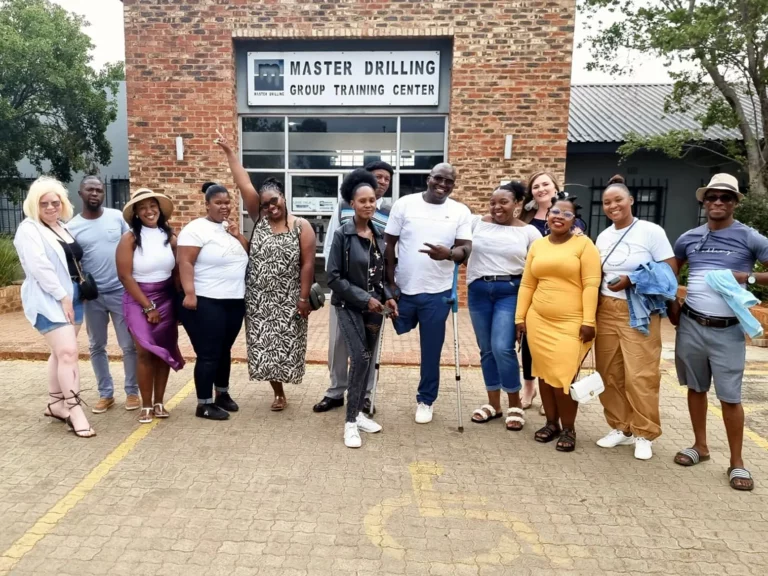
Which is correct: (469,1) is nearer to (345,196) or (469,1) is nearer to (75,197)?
(345,196)

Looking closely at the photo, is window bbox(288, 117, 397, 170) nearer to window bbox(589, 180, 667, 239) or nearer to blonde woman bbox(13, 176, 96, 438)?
blonde woman bbox(13, 176, 96, 438)

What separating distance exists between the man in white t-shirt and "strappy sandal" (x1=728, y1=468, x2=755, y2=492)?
2.07 metres

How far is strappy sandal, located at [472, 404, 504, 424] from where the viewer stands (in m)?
4.41

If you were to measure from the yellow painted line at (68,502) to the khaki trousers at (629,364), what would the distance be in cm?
337

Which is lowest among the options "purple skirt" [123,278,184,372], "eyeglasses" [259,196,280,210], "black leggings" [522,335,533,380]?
"black leggings" [522,335,533,380]

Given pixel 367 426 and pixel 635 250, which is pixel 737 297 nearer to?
pixel 635 250

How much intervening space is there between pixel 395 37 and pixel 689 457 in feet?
24.4

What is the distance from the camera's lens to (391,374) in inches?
227

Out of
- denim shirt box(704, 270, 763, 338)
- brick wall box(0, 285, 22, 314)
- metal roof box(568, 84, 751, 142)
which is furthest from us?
metal roof box(568, 84, 751, 142)

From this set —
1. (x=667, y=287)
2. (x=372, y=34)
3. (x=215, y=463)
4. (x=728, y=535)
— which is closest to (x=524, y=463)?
(x=728, y=535)

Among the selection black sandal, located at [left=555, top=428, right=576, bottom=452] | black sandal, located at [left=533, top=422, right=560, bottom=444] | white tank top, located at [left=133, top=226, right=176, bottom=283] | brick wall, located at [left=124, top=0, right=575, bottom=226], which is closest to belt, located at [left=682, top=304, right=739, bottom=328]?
black sandal, located at [left=555, top=428, right=576, bottom=452]

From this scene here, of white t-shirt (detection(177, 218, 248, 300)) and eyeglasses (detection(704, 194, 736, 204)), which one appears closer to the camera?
eyeglasses (detection(704, 194, 736, 204))

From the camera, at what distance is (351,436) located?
391cm

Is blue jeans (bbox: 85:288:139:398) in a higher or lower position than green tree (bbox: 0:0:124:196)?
lower
